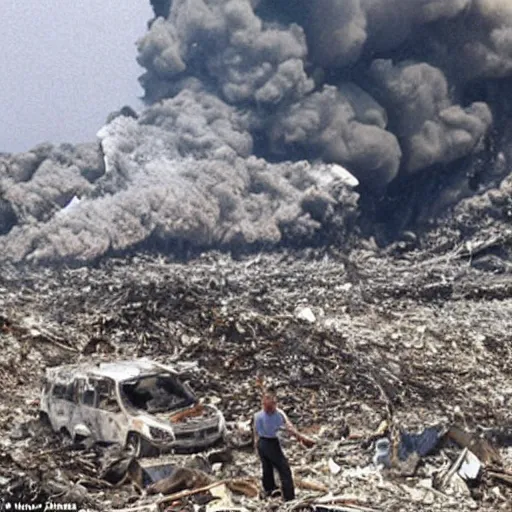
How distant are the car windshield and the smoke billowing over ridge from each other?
2450cm

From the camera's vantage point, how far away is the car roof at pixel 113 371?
14.2 m

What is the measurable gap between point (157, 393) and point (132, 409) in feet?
2.31

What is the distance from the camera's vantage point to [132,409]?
44.3 ft

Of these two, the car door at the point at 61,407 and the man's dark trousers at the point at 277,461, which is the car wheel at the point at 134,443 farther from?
the man's dark trousers at the point at 277,461

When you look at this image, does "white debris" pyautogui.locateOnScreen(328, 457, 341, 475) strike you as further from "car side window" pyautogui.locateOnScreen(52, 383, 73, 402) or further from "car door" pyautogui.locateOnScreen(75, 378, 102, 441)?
"car side window" pyautogui.locateOnScreen(52, 383, 73, 402)

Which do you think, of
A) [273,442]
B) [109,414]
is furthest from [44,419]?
[273,442]

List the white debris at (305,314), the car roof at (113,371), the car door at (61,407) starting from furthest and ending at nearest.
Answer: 1. the white debris at (305,314)
2. the car door at (61,407)
3. the car roof at (113,371)

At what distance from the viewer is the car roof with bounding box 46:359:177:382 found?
14.2 meters

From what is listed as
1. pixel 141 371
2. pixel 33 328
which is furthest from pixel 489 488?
pixel 33 328

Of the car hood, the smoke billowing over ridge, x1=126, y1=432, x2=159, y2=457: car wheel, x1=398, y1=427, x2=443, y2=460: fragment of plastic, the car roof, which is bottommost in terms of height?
x1=398, y1=427, x2=443, y2=460: fragment of plastic

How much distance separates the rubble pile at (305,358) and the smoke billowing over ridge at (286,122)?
3.71m

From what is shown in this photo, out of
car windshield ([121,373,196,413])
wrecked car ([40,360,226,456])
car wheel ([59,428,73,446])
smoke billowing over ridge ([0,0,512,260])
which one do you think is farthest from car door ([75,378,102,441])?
smoke billowing over ridge ([0,0,512,260])

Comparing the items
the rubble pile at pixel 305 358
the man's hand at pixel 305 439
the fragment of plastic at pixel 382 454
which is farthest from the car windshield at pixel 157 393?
the fragment of plastic at pixel 382 454

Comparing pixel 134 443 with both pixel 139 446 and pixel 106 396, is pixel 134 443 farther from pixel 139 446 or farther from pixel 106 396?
pixel 106 396
